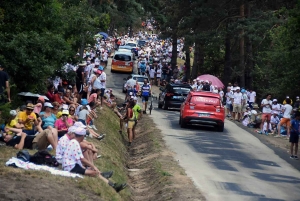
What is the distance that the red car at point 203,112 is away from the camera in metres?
31.7

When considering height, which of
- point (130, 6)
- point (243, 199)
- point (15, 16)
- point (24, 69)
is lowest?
point (243, 199)

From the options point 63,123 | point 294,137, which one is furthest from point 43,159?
point 294,137

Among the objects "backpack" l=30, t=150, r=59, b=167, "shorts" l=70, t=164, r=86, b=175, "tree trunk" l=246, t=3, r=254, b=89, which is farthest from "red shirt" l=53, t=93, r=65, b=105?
"tree trunk" l=246, t=3, r=254, b=89

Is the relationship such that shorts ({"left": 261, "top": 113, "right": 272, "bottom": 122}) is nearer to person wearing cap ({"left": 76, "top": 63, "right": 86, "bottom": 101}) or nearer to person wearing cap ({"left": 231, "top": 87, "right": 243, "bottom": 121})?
person wearing cap ({"left": 231, "top": 87, "right": 243, "bottom": 121})

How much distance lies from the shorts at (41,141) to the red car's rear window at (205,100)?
1634cm

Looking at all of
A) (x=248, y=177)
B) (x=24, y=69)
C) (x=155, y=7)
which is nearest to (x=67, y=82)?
(x=24, y=69)

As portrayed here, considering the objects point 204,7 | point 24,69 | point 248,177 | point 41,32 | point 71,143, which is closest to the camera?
point 71,143

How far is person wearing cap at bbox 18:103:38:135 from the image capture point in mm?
17469

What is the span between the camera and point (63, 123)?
18.6 meters

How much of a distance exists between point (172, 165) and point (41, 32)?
639 centimetres

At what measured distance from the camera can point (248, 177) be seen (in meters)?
20.0

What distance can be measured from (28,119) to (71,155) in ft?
11.5

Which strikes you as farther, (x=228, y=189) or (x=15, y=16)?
(x=15, y=16)

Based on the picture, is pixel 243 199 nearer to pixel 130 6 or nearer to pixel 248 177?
pixel 248 177
